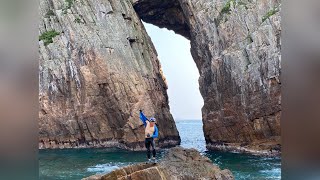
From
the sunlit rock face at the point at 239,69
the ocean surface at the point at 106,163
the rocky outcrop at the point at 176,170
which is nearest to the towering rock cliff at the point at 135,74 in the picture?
the sunlit rock face at the point at 239,69

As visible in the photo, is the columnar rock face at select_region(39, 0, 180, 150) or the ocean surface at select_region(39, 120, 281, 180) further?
the columnar rock face at select_region(39, 0, 180, 150)

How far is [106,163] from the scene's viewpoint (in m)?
40.4

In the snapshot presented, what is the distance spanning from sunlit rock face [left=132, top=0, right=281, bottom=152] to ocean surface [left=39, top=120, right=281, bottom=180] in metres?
3.24

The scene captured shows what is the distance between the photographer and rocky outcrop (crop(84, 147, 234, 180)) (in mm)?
14961

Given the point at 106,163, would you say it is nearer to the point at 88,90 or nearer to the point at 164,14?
the point at 88,90

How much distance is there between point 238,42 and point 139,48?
51.3ft

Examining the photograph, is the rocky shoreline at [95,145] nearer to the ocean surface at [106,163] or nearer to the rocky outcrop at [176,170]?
the ocean surface at [106,163]

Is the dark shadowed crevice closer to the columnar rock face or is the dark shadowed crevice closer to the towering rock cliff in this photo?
the towering rock cliff

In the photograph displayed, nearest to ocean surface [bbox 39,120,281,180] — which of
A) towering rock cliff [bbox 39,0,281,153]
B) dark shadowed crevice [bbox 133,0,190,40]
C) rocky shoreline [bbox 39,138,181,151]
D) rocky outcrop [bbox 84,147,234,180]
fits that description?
rocky shoreline [bbox 39,138,181,151]

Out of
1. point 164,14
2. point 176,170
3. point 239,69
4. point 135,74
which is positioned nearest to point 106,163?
point 135,74

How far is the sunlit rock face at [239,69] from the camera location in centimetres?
4684

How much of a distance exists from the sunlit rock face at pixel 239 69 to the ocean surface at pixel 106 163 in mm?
3237
